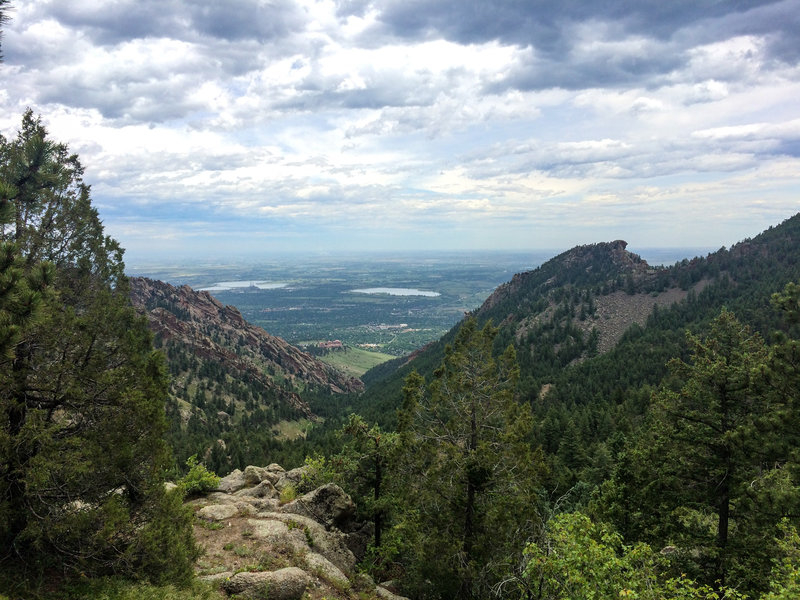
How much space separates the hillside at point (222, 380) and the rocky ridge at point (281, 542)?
54009 millimetres

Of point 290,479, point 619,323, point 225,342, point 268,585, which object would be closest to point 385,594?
point 268,585

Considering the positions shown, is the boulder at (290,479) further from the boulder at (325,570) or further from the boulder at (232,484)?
the boulder at (325,570)

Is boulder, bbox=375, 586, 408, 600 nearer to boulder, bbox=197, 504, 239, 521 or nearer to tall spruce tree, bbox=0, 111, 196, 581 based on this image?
boulder, bbox=197, 504, 239, 521

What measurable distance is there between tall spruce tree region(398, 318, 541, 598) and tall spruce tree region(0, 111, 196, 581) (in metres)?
10.4

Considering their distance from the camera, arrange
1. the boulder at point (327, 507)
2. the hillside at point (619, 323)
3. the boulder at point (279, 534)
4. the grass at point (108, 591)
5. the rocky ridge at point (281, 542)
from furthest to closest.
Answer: the hillside at point (619, 323) → the boulder at point (327, 507) → the boulder at point (279, 534) → the rocky ridge at point (281, 542) → the grass at point (108, 591)

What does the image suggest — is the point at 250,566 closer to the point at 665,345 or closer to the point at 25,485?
the point at 25,485

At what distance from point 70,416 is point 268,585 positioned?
9.31 m

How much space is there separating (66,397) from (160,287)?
8106 inches

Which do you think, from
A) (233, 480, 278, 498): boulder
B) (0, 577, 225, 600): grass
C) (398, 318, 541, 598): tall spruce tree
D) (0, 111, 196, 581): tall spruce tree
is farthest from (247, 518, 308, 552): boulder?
(0, 577, 225, 600): grass

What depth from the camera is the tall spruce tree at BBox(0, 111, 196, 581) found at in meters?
11.0

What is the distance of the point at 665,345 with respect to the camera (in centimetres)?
10175

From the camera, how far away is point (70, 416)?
12.8 metres

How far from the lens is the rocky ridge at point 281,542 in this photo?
15.9 meters

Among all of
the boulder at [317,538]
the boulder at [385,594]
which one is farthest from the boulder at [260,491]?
the boulder at [385,594]
